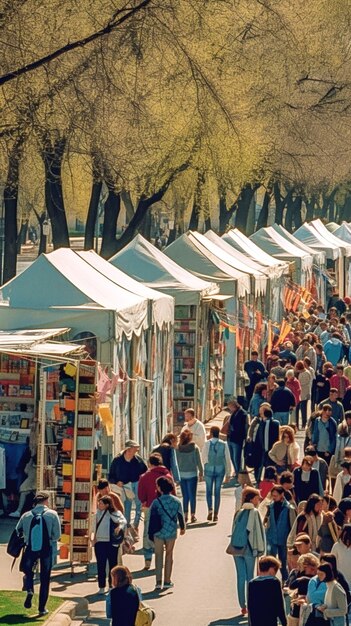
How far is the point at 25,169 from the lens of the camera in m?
28.5

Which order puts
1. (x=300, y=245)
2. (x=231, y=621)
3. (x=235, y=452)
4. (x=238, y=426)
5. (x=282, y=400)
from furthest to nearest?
1. (x=300, y=245)
2. (x=282, y=400)
3. (x=235, y=452)
4. (x=238, y=426)
5. (x=231, y=621)

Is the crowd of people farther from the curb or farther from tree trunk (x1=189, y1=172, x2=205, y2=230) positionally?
tree trunk (x1=189, y1=172, x2=205, y2=230)

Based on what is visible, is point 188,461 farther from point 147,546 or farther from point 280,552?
point 280,552

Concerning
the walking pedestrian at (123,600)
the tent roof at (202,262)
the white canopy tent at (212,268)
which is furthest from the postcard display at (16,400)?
the tent roof at (202,262)

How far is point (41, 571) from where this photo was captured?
14.3 m

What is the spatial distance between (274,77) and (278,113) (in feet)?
4.00

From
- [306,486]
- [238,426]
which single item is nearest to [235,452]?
[238,426]

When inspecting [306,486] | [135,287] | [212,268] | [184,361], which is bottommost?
[306,486]

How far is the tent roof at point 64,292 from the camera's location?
1984 centimetres

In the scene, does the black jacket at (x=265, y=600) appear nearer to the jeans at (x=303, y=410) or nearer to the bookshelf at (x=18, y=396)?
the bookshelf at (x=18, y=396)

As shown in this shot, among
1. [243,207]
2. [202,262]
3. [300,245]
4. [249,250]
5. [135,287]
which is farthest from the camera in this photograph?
[243,207]

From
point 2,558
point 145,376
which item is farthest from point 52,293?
point 2,558

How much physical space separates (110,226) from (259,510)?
24.8 meters

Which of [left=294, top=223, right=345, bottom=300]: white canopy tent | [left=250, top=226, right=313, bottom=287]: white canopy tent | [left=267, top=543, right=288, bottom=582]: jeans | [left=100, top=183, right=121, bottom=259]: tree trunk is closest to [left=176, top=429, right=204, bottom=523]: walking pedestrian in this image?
Answer: [left=267, top=543, right=288, bottom=582]: jeans
